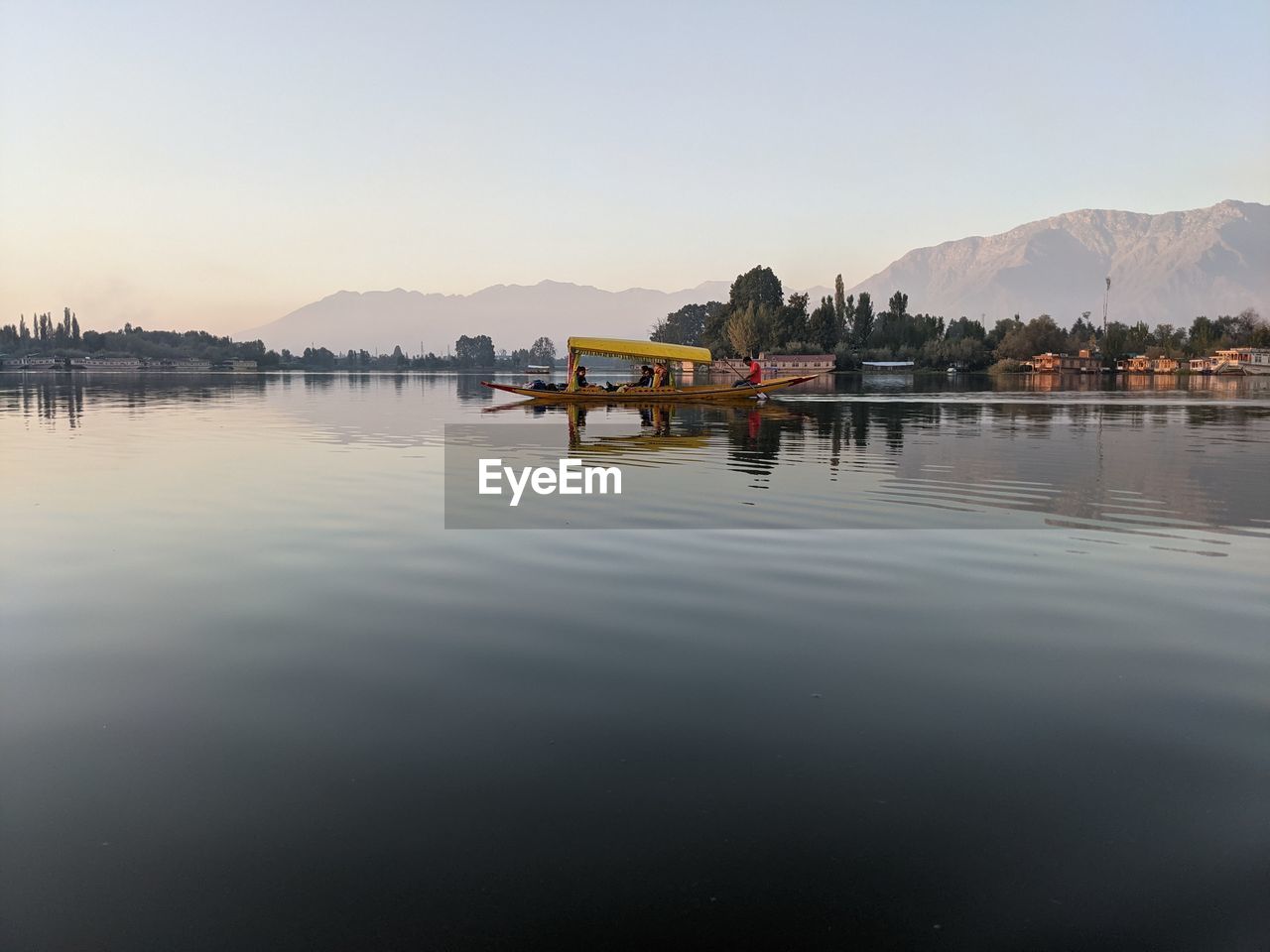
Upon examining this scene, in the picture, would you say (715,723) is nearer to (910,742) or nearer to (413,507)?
(910,742)

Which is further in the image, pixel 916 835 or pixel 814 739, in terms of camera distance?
pixel 814 739

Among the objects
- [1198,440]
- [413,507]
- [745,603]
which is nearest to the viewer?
[745,603]

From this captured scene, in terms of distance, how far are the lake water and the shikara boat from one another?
37.1 meters

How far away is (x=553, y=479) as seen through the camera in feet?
85.8

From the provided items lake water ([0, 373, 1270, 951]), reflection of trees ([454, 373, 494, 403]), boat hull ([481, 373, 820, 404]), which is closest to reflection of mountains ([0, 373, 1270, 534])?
boat hull ([481, 373, 820, 404])

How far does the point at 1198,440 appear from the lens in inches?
1475

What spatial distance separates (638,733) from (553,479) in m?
18.5

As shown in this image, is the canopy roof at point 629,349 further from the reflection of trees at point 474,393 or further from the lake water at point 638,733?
the lake water at point 638,733

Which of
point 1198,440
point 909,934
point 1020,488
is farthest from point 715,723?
point 1198,440

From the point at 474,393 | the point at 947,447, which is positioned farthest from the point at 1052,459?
the point at 474,393

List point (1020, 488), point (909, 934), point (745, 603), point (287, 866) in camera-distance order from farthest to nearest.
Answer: point (1020, 488)
point (745, 603)
point (287, 866)
point (909, 934)

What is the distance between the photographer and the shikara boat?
2185 inches

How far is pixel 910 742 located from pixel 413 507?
51.0ft

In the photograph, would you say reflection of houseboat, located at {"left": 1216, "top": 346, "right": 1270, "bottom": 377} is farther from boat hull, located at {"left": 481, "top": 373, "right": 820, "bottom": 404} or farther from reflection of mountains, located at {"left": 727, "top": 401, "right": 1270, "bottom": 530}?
boat hull, located at {"left": 481, "top": 373, "right": 820, "bottom": 404}
